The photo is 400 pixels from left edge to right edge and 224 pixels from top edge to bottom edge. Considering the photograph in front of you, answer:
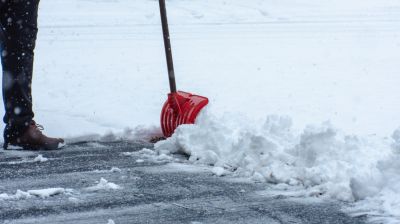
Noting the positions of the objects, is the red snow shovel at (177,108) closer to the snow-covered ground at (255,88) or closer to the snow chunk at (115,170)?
the snow-covered ground at (255,88)

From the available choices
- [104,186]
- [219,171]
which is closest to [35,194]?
[104,186]

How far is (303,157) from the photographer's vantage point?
426 centimetres

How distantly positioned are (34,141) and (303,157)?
188 cm

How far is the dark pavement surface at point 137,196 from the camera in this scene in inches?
137

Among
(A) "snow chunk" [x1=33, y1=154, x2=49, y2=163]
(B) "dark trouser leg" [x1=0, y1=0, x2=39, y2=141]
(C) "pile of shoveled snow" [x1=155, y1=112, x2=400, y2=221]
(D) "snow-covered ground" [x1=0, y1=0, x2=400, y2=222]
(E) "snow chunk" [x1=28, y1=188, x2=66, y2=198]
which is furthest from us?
(B) "dark trouser leg" [x1=0, y1=0, x2=39, y2=141]

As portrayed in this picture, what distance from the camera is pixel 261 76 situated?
27.6 feet

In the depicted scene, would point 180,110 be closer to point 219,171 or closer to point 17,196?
point 219,171

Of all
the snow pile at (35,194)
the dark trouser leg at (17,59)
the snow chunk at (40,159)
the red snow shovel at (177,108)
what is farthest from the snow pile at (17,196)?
the red snow shovel at (177,108)

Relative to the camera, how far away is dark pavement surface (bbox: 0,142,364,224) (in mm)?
3475

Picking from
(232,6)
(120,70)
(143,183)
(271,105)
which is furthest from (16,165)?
(232,6)

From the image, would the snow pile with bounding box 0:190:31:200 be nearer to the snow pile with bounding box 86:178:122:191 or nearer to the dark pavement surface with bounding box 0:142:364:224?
the dark pavement surface with bounding box 0:142:364:224

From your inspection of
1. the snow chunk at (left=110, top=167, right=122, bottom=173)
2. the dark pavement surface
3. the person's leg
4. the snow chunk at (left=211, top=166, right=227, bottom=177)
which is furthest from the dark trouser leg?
the snow chunk at (left=211, top=166, right=227, bottom=177)

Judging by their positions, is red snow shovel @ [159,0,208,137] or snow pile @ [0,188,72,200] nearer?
snow pile @ [0,188,72,200]

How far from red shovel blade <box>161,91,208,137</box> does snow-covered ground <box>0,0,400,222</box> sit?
0.14 metres
